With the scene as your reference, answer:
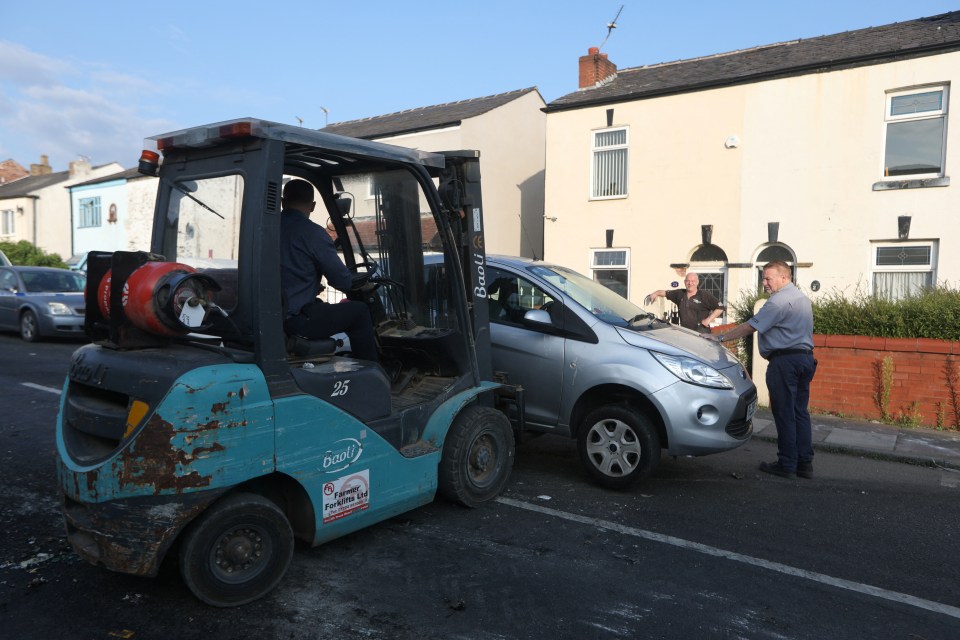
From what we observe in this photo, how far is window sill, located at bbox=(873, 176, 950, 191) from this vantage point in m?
12.4

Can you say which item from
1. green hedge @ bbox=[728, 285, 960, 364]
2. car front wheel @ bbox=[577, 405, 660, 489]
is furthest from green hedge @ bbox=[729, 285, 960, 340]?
car front wheel @ bbox=[577, 405, 660, 489]

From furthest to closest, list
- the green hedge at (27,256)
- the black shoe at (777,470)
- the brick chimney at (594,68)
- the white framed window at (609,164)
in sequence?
the green hedge at (27,256)
the brick chimney at (594,68)
the white framed window at (609,164)
the black shoe at (777,470)

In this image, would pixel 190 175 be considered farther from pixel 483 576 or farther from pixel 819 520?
pixel 819 520

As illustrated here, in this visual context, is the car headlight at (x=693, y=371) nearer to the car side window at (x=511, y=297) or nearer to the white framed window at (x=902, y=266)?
the car side window at (x=511, y=297)

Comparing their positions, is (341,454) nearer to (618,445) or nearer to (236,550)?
(236,550)

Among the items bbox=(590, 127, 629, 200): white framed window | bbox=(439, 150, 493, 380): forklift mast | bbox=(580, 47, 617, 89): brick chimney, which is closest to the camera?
bbox=(439, 150, 493, 380): forklift mast

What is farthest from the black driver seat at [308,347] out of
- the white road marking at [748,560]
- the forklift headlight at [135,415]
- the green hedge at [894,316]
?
the green hedge at [894,316]

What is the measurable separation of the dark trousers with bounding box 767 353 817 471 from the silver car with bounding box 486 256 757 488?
0.48 meters

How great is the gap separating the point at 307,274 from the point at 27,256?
1386 inches

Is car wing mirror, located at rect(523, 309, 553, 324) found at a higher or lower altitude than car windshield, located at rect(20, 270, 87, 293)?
lower

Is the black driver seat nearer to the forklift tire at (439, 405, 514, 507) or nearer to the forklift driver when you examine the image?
the forklift driver

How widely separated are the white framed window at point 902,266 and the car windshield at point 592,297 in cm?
874

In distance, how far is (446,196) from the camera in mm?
4680

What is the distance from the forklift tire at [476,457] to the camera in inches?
182
